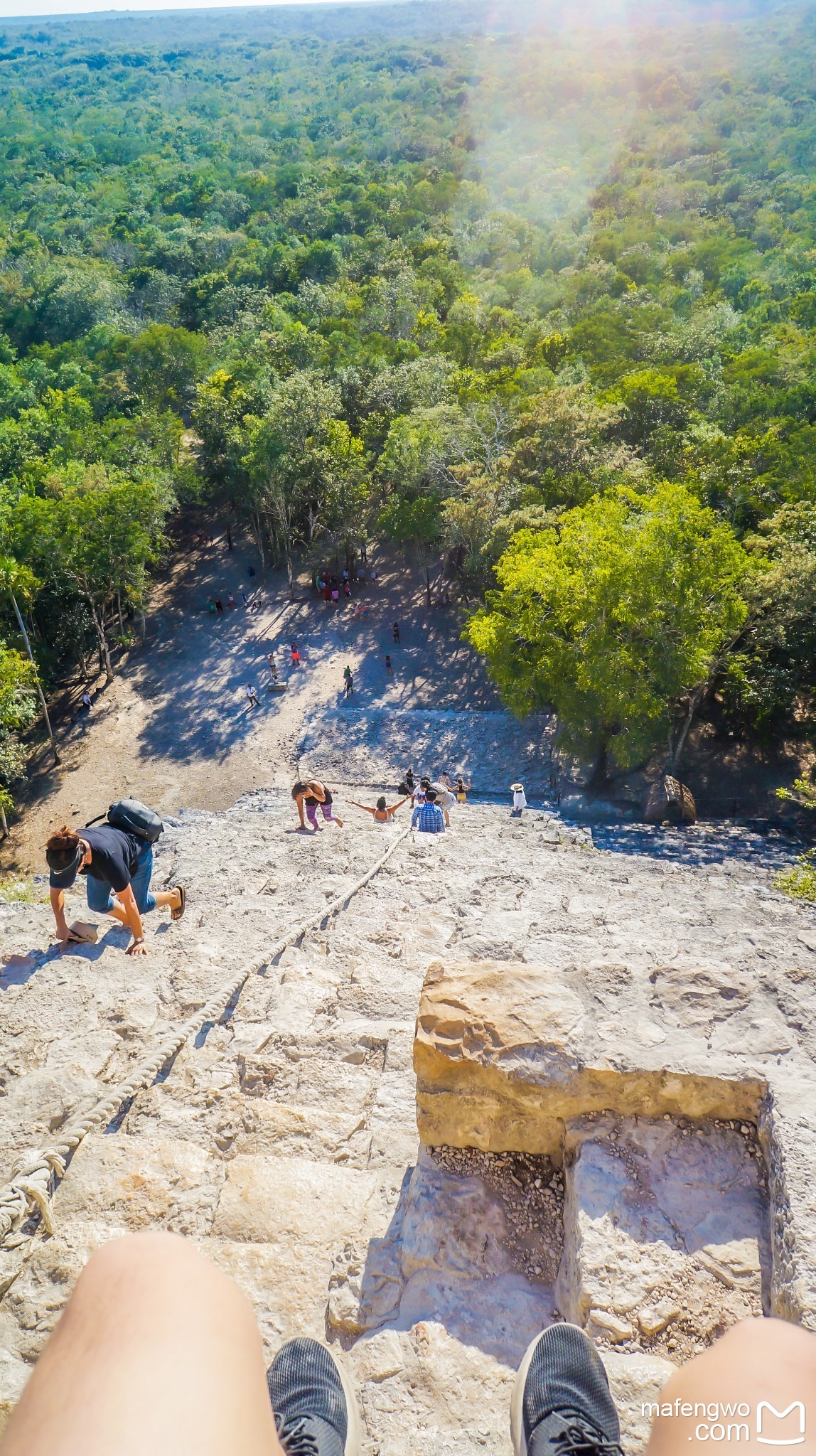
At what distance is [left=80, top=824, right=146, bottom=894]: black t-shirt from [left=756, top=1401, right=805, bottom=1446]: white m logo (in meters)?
6.16

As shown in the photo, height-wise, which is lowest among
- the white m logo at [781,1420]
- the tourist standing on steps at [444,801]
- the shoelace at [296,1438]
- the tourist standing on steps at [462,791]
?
the tourist standing on steps at [462,791]

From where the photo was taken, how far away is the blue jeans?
6.99 metres

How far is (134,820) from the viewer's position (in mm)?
7191

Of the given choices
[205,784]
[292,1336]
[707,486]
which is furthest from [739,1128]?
[707,486]

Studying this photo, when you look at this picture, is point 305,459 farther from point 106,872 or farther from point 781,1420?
point 781,1420

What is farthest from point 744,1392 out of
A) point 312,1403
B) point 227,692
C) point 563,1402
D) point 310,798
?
point 227,692

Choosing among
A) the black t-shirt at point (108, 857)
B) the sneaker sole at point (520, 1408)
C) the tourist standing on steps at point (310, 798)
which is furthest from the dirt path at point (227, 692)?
the sneaker sole at point (520, 1408)

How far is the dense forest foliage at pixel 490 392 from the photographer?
18078mm

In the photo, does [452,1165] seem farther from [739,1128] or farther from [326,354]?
[326,354]

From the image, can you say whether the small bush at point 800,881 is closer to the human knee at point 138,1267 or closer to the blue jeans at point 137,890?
the blue jeans at point 137,890

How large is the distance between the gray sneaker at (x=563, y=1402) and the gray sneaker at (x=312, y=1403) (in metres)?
0.60

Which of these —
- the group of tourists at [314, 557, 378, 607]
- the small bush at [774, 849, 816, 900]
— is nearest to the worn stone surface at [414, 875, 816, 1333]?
the small bush at [774, 849, 816, 900]

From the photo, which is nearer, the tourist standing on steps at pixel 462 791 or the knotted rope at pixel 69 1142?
the knotted rope at pixel 69 1142

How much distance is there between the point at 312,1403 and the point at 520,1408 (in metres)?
0.74
